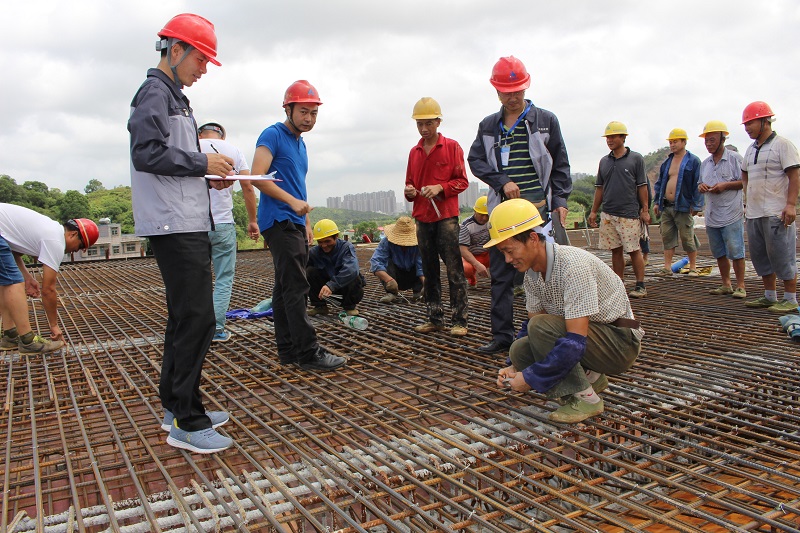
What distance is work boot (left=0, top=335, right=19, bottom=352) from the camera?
402 cm

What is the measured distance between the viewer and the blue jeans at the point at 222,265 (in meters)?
4.02

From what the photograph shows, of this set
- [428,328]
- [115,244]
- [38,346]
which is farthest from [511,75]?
[115,244]

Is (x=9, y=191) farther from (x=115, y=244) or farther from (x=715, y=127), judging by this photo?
(x=715, y=127)

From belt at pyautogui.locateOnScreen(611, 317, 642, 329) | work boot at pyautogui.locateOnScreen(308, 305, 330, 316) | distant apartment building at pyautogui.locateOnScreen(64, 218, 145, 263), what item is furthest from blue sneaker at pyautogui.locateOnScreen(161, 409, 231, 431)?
distant apartment building at pyautogui.locateOnScreen(64, 218, 145, 263)

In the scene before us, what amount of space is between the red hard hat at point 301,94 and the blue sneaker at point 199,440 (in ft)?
5.86

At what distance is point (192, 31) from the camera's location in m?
2.20

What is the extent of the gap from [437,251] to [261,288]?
317cm

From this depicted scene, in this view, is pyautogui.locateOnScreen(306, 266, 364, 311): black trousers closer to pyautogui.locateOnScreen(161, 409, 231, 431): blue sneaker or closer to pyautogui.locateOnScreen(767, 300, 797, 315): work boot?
pyautogui.locateOnScreen(161, 409, 231, 431): blue sneaker

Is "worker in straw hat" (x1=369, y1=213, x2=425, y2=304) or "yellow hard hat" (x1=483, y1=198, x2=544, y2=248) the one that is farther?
"worker in straw hat" (x1=369, y1=213, x2=425, y2=304)

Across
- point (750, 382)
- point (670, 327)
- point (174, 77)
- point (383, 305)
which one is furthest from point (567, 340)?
point (383, 305)

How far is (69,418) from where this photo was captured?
269 cm

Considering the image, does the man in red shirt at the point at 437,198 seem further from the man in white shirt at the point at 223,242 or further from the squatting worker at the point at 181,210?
the squatting worker at the point at 181,210

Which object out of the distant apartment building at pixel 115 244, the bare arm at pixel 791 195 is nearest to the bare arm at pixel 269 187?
the bare arm at pixel 791 195

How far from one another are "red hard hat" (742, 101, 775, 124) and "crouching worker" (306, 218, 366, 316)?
3108 mm
